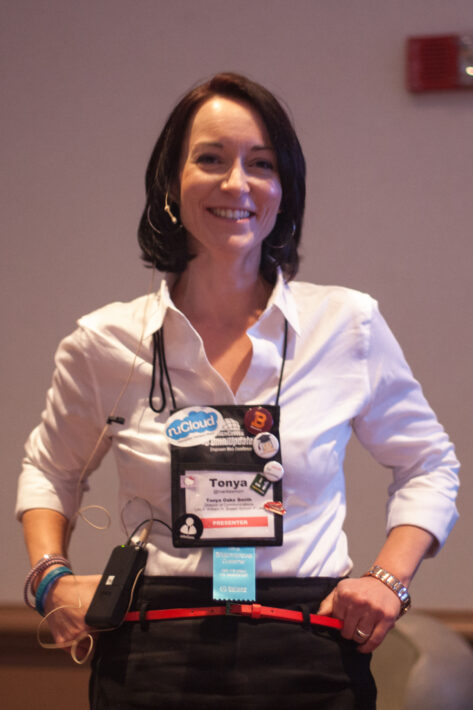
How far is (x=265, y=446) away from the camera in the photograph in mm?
1221

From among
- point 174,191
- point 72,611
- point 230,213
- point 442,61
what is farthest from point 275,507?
point 442,61

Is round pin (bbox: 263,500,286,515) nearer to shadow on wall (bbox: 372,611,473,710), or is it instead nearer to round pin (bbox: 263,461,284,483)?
round pin (bbox: 263,461,284,483)

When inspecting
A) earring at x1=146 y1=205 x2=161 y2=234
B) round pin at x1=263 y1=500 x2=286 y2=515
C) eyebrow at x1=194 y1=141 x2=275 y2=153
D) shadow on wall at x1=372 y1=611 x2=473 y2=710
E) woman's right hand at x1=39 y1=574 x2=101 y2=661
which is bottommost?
shadow on wall at x1=372 y1=611 x2=473 y2=710

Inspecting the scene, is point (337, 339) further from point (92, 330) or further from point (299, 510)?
point (92, 330)

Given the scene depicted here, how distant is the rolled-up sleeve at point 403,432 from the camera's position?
132cm

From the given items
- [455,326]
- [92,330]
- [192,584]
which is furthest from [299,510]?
[455,326]

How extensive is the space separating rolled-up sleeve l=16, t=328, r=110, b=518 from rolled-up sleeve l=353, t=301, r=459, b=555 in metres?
0.48

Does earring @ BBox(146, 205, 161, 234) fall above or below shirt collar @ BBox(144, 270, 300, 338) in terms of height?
above

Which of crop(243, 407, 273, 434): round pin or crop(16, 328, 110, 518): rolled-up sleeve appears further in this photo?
crop(16, 328, 110, 518): rolled-up sleeve

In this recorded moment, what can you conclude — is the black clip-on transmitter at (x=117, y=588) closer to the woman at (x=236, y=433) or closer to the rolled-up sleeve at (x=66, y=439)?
the woman at (x=236, y=433)

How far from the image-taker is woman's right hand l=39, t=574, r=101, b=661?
4.16ft

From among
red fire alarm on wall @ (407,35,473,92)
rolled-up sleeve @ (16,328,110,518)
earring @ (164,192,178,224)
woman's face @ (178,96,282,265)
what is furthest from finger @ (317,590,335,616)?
red fire alarm on wall @ (407,35,473,92)

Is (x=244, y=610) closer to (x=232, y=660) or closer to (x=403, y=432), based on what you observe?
(x=232, y=660)

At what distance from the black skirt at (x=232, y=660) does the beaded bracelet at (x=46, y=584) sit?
17 cm
